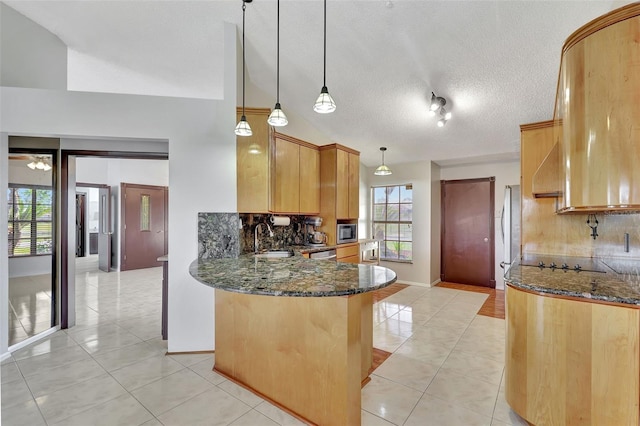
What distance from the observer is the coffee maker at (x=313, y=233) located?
4.32m

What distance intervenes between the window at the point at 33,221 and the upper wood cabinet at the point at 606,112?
490 cm

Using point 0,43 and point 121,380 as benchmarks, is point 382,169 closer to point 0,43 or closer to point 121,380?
point 121,380

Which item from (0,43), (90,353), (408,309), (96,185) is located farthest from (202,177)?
(96,185)

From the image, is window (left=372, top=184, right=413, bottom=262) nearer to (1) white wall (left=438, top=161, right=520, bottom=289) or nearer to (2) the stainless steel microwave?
(1) white wall (left=438, top=161, right=520, bottom=289)

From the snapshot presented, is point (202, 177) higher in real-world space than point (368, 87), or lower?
lower

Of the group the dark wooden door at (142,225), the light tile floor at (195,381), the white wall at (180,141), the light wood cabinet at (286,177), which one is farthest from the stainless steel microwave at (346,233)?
the dark wooden door at (142,225)

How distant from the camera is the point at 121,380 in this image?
2.30 metres

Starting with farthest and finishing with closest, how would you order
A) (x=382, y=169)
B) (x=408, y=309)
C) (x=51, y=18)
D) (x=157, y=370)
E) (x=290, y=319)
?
(x=382, y=169) → (x=408, y=309) → (x=51, y=18) → (x=157, y=370) → (x=290, y=319)

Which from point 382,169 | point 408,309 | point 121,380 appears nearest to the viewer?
point 121,380

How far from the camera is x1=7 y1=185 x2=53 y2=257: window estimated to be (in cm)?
306

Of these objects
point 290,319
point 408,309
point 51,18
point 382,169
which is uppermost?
point 51,18

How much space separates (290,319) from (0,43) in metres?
3.77

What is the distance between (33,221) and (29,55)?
1.78 meters

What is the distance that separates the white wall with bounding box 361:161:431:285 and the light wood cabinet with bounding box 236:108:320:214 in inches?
90.7
